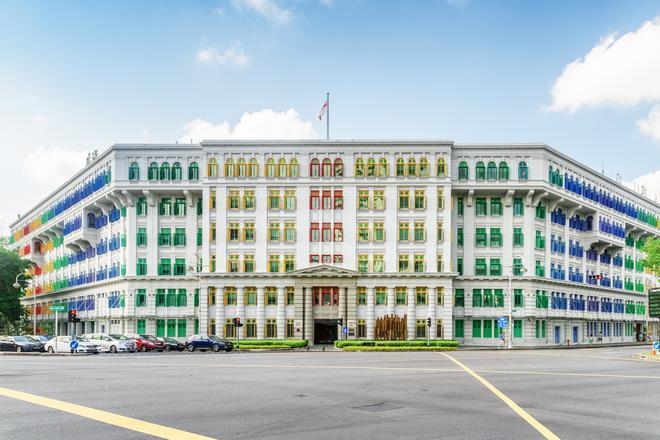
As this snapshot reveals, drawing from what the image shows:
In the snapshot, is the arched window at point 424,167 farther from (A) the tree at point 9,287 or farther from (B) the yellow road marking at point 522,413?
(A) the tree at point 9,287

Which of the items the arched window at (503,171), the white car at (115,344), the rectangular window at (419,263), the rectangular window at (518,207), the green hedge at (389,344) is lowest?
the green hedge at (389,344)

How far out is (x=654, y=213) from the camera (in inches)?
4291

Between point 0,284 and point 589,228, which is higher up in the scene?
point 589,228

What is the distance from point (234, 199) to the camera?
247 ft

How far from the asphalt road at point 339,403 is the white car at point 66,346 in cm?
2392

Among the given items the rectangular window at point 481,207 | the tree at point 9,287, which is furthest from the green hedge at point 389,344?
the tree at point 9,287

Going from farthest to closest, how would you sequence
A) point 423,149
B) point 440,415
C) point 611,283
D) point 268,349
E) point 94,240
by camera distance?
point 611,283 → point 94,240 → point 423,149 → point 268,349 → point 440,415

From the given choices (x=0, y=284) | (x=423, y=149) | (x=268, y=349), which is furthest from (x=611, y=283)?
(x=0, y=284)

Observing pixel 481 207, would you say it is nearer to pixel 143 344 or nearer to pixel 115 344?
pixel 143 344

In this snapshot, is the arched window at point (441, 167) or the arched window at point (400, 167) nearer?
the arched window at point (441, 167)

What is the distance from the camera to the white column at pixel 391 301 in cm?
7400

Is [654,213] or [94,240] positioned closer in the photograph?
[94,240]

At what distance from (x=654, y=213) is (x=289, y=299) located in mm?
65075

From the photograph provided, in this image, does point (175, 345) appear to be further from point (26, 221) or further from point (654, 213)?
point (654, 213)
